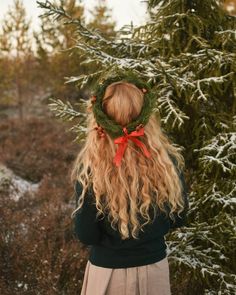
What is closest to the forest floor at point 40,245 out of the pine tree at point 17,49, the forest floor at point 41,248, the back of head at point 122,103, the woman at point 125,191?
the forest floor at point 41,248

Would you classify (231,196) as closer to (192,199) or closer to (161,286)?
(192,199)

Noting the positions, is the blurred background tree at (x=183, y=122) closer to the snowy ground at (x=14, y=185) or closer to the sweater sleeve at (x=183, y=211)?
the sweater sleeve at (x=183, y=211)

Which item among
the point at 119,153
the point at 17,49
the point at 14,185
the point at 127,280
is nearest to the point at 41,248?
the point at 127,280

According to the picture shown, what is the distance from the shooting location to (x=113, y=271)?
8.25ft

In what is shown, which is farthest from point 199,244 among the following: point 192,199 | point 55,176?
point 55,176

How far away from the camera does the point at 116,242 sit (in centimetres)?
248

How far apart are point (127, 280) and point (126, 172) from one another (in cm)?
66

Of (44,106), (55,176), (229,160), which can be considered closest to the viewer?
(229,160)

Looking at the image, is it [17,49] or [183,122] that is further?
[17,49]

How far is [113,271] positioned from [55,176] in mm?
8429

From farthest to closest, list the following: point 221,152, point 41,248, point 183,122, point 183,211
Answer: point 41,248
point 221,152
point 183,122
point 183,211

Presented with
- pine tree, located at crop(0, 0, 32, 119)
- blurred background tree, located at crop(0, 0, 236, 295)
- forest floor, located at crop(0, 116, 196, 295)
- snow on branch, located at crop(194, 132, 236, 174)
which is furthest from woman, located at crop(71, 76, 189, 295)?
pine tree, located at crop(0, 0, 32, 119)

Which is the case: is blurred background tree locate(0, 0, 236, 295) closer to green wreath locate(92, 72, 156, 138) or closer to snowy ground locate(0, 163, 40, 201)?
green wreath locate(92, 72, 156, 138)

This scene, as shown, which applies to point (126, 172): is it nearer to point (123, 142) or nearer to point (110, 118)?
point (123, 142)
